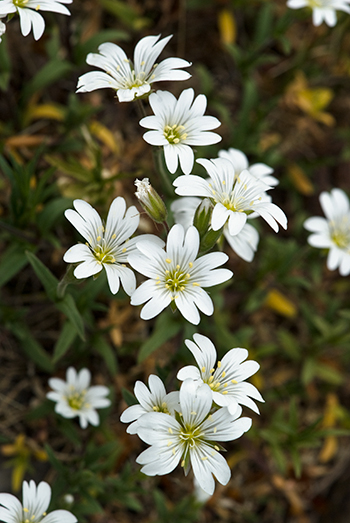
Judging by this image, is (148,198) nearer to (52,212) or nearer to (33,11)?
(52,212)

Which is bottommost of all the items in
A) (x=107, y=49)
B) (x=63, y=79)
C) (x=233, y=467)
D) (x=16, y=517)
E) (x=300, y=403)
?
(x=16, y=517)

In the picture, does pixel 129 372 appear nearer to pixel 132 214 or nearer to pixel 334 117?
pixel 132 214

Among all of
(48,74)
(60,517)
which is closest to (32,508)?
(60,517)

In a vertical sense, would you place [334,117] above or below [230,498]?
above

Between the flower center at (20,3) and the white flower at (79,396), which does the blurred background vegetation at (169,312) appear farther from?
the flower center at (20,3)

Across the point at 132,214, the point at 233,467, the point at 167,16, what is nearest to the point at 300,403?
the point at 233,467

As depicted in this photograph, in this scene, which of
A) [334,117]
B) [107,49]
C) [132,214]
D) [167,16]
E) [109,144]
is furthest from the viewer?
[334,117]

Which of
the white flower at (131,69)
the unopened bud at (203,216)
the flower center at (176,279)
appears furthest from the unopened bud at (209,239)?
the white flower at (131,69)
